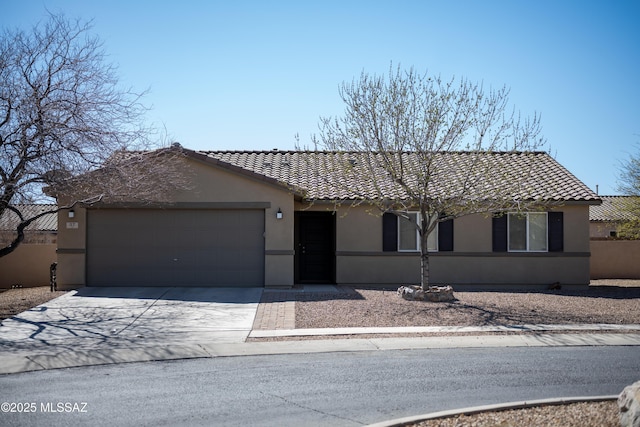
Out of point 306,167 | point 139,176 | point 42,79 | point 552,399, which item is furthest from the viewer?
point 306,167

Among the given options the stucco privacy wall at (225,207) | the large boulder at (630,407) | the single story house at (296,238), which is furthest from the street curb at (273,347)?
the stucco privacy wall at (225,207)

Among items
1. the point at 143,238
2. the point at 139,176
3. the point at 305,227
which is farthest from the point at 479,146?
the point at 143,238

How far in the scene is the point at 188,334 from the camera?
11.9m

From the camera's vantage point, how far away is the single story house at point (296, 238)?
17578mm

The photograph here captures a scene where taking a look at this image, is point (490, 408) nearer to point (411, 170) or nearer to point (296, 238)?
point (411, 170)

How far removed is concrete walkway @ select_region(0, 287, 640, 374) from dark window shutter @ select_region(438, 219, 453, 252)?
5.97m

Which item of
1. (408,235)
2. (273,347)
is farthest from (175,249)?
(273,347)

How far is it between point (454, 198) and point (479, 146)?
4.78 ft

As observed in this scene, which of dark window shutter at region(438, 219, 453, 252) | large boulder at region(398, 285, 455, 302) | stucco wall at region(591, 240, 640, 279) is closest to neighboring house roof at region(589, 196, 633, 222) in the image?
stucco wall at region(591, 240, 640, 279)

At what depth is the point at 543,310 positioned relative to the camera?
14.6 meters

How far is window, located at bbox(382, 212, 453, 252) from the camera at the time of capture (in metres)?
19.0

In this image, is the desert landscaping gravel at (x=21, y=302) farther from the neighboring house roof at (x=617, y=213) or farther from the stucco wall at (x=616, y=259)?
the stucco wall at (x=616, y=259)

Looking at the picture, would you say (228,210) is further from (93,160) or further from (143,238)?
(93,160)

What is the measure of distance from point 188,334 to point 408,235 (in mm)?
9179
